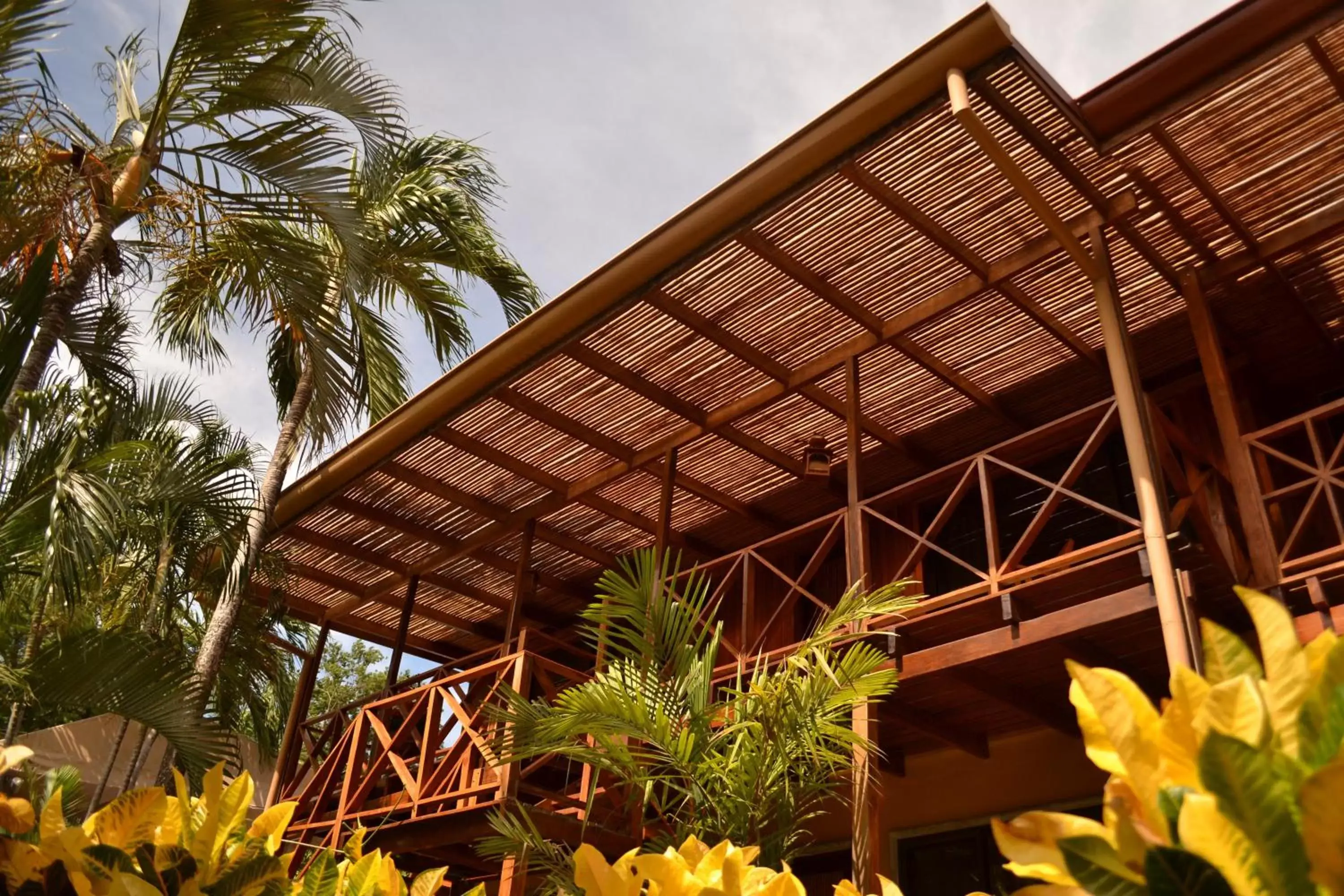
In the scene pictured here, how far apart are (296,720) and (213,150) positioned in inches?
217

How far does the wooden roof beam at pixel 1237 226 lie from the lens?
5.16 metres

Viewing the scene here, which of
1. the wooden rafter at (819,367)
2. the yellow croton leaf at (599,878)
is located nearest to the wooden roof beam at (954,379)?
the wooden rafter at (819,367)

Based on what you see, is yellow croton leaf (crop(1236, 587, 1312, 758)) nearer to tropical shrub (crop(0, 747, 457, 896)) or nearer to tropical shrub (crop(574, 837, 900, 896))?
tropical shrub (crop(574, 837, 900, 896))

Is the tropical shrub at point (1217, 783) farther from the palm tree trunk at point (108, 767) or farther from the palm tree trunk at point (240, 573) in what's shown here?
the palm tree trunk at point (108, 767)

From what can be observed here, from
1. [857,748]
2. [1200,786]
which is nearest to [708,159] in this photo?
[857,748]

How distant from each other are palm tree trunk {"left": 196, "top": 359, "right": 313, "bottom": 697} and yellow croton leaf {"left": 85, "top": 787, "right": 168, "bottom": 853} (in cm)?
603

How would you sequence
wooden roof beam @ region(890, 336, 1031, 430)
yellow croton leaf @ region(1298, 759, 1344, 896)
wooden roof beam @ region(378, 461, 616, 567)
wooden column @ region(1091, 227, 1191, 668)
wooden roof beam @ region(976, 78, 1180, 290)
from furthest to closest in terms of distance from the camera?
wooden roof beam @ region(378, 461, 616, 567)
wooden roof beam @ region(890, 336, 1031, 430)
wooden roof beam @ region(976, 78, 1180, 290)
wooden column @ region(1091, 227, 1191, 668)
yellow croton leaf @ region(1298, 759, 1344, 896)

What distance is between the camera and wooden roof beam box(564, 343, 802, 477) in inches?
259

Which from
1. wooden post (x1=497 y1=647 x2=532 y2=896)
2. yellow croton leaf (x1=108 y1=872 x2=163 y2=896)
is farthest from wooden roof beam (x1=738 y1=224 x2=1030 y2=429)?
yellow croton leaf (x1=108 y1=872 x2=163 y2=896)

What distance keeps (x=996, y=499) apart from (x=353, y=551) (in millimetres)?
5223

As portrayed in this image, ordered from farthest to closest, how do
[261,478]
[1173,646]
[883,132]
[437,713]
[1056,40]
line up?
1. [261,478]
2. [437,713]
3. [1056,40]
4. [883,132]
5. [1173,646]

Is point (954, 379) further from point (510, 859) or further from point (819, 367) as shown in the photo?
point (510, 859)

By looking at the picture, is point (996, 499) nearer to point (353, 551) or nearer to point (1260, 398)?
point (1260, 398)

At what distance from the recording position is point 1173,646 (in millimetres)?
4355
